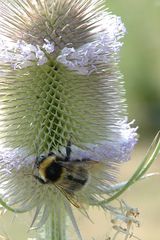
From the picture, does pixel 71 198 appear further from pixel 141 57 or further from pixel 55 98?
pixel 141 57

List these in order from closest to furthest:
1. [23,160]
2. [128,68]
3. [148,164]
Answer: [148,164] < [23,160] < [128,68]

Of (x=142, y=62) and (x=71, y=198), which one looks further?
(x=142, y=62)

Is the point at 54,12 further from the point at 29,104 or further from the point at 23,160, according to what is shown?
the point at 23,160

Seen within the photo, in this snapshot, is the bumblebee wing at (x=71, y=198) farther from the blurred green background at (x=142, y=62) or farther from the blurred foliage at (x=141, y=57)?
the blurred foliage at (x=141, y=57)

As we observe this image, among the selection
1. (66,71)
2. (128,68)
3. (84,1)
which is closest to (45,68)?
(66,71)

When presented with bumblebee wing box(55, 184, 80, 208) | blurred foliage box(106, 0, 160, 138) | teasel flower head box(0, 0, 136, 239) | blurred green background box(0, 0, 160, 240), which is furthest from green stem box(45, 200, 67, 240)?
blurred foliage box(106, 0, 160, 138)

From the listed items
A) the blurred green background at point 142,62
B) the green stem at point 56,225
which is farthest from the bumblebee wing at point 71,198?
the blurred green background at point 142,62

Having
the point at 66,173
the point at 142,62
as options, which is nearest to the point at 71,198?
the point at 66,173
